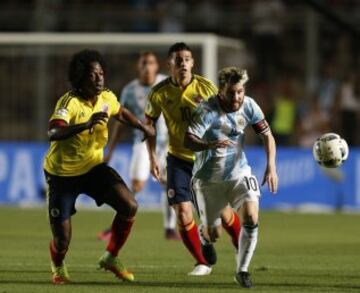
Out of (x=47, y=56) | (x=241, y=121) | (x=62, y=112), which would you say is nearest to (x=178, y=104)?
(x=241, y=121)

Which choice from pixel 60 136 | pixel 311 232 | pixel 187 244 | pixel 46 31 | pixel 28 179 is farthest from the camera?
pixel 46 31

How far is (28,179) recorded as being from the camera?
24000mm

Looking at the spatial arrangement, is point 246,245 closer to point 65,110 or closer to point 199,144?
point 199,144

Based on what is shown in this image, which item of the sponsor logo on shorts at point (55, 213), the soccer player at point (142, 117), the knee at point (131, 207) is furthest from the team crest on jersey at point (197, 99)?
the soccer player at point (142, 117)

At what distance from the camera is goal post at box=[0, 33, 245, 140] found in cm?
2480

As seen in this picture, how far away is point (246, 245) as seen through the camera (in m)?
11.4

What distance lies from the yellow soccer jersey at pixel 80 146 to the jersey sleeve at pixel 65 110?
0.02 meters

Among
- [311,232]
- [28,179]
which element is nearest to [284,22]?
[28,179]

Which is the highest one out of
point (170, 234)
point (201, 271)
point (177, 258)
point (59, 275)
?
point (59, 275)

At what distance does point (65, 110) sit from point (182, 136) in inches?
75.7

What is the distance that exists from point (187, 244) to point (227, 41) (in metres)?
12.9

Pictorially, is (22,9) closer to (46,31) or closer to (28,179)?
(46,31)

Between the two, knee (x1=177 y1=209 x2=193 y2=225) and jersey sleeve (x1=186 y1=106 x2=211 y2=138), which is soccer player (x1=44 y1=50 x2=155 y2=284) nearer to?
jersey sleeve (x1=186 y1=106 x2=211 y2=138)

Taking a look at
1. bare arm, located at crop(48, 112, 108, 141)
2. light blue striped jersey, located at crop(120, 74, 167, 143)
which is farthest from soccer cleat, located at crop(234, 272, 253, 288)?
light blue striped jersey, located at crop(120, 74, 167, 143)
